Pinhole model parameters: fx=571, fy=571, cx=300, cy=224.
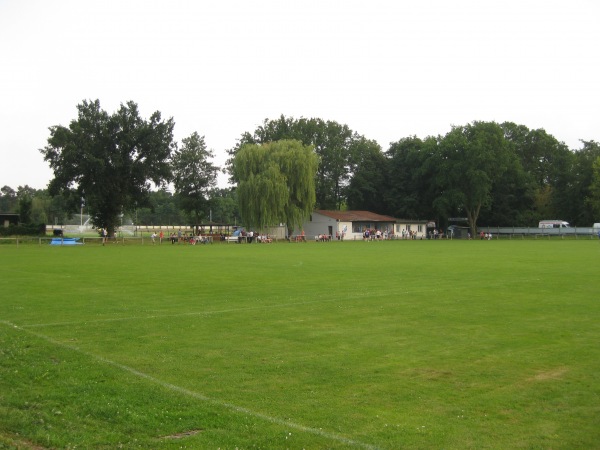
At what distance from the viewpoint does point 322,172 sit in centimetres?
9531

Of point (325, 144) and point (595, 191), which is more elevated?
point (325, 144)

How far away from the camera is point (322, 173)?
95375 mm

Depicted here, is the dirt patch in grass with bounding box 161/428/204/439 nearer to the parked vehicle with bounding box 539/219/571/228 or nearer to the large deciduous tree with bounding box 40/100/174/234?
the large deciduous tree with bounding box 40/100/174/234

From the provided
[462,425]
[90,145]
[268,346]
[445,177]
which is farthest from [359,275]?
[445,177]

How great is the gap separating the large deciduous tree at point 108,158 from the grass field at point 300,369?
4947cm

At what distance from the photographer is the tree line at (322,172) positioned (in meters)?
65.4

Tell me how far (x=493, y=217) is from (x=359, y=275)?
75983 millimetres

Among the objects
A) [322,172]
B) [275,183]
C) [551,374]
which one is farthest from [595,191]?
[551,374]

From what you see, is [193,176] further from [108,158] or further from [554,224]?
[554,224]

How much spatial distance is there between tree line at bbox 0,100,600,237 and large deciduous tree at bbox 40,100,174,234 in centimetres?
13

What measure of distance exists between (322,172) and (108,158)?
39.7 m

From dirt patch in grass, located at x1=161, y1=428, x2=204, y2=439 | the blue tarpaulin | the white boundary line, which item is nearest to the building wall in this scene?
the blue tarpaulin

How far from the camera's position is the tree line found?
65438mm

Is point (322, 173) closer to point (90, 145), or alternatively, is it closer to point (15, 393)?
point (90, 145)
